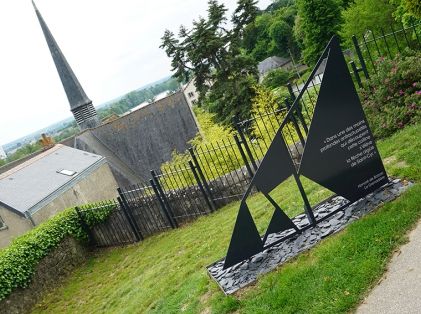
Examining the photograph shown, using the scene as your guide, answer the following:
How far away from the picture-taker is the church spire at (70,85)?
118 ft

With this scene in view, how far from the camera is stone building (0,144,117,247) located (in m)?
18.8

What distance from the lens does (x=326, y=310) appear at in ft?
12.5

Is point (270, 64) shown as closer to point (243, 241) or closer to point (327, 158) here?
Answer: point (327, 158)

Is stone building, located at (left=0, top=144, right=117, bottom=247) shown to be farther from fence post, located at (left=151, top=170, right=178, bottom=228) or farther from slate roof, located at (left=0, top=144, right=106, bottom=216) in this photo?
fence post, located at (left=151, top=170, right=178, bottom=228)

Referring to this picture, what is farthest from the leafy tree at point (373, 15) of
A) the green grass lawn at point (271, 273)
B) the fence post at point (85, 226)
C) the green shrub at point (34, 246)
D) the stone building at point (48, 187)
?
the green grass lawn at point (271, 273)

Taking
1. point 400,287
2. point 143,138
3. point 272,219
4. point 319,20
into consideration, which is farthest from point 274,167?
point 319,20

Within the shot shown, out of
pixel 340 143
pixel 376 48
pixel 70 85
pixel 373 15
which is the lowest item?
pixel 340 143

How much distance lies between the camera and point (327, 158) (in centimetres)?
525

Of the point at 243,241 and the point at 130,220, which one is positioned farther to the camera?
the point at 130,220

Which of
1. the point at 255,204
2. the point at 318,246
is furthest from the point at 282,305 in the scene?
the point at 255,204

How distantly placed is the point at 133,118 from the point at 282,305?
96.2 ft

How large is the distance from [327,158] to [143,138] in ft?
89.7

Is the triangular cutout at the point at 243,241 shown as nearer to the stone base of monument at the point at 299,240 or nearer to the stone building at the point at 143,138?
the stone base of monument at the point at 299,240

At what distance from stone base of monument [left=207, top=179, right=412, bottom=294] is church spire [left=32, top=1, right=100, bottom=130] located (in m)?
33.9
